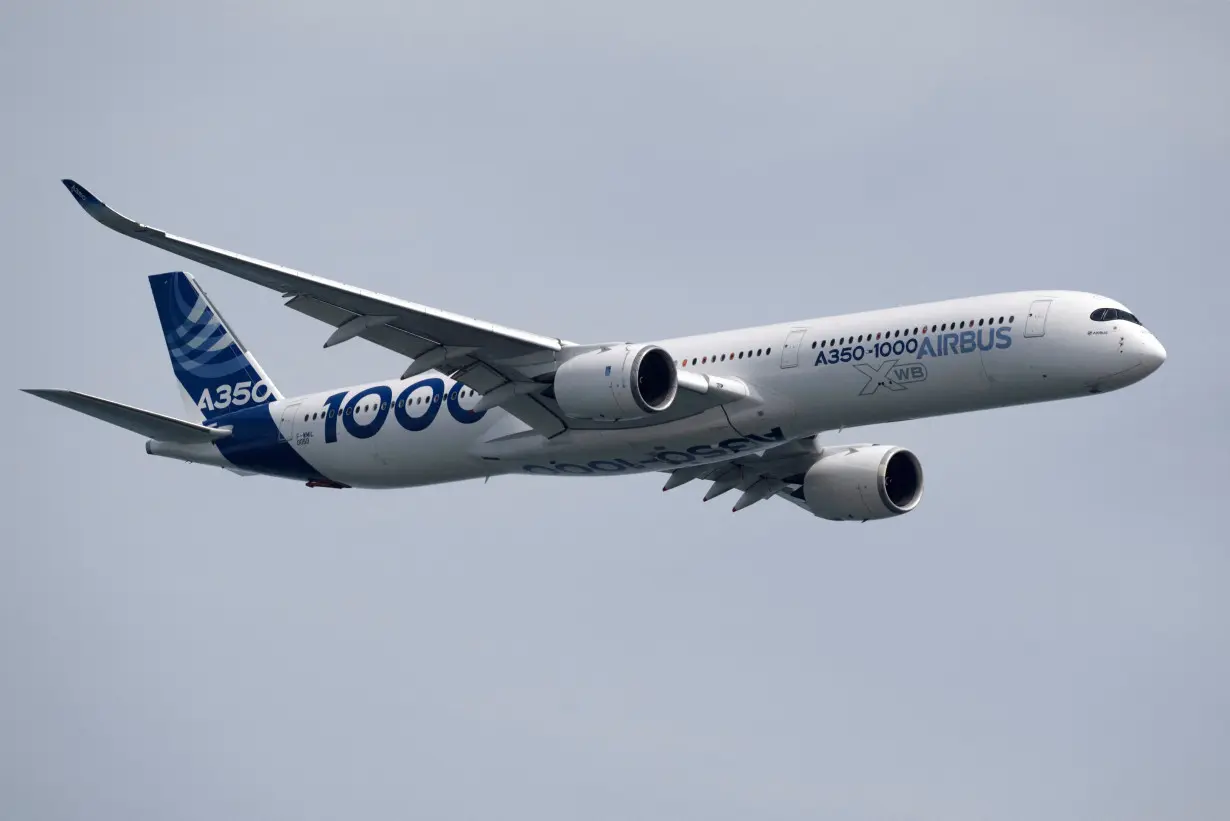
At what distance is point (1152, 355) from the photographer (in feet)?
144

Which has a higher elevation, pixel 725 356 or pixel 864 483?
pixel 725 356

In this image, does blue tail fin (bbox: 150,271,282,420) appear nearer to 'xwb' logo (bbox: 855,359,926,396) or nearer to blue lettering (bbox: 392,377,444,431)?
blue lettering (bbox: 392,377,444,431)

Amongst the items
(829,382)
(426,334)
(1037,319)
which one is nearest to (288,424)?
(426,334)

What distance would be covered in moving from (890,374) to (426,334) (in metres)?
11.3

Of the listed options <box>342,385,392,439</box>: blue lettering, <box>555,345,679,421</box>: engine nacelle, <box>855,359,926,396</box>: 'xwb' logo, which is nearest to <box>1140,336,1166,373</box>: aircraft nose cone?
<box>855,359,926,396</box>: 'xwb' logo

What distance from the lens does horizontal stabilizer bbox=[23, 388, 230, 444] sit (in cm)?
4975

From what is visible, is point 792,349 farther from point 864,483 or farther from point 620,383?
point 864,483

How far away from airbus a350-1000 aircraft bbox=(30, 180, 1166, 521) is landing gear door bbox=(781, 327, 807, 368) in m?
0.04

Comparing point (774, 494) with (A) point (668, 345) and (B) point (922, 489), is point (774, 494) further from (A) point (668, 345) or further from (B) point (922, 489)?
(A) point (668, 345)

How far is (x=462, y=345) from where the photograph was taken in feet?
156

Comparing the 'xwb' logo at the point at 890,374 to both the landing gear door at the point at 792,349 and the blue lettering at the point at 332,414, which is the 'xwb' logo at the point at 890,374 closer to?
the landing gear door at the point at 792,349

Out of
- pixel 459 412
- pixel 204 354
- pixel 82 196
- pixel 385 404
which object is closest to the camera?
pixel 82 196

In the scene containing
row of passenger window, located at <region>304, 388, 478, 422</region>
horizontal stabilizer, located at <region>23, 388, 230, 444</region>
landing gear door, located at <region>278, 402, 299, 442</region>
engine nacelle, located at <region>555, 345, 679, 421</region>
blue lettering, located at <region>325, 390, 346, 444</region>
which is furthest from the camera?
landing gear door, located at <region>278, 402, 299, 442</region>

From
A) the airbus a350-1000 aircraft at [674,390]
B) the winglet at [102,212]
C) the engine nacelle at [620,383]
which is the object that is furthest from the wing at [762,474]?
the winglet at [102,212]
